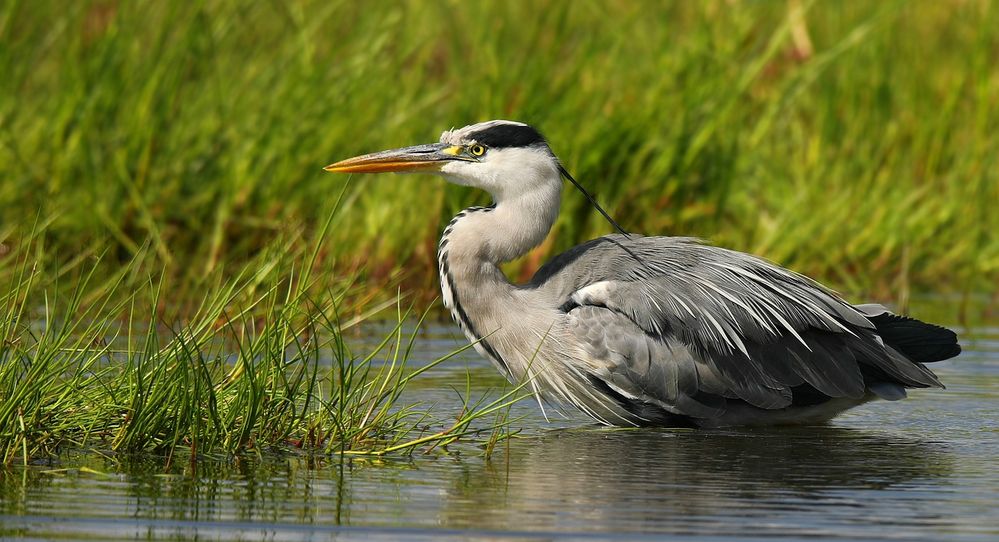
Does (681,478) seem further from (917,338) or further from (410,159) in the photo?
(410,159)

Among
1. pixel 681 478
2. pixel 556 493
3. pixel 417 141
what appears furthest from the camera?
pixel 417 141

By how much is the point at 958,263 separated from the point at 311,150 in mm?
4340

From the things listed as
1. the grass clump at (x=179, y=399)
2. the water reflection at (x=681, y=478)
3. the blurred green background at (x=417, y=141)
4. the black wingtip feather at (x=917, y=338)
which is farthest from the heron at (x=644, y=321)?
the blurred green background at (x=417, y=141)

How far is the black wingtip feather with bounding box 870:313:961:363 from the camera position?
7238 mm

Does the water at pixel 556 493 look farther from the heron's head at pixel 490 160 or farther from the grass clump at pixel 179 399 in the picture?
the heron's head at pixel 490 160

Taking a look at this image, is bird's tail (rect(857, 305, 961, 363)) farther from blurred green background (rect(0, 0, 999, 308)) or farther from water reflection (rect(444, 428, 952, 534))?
blurred green background (rect(0, 0, 999, 308))

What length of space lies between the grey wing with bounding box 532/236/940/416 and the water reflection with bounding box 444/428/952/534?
0.21m

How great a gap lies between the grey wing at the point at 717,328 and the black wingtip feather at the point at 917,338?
12 centimetres

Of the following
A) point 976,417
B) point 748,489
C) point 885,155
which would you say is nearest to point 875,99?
point 885,155

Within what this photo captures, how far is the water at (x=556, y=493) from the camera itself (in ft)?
15.1

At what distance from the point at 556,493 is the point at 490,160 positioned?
2.47 m

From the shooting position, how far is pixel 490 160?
291 inches

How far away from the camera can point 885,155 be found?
11969mm

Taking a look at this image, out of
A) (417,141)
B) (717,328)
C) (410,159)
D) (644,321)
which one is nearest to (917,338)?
(717,328)
